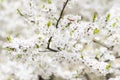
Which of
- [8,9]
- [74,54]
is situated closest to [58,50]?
[74,54]

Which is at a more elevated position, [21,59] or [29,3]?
[29,3]

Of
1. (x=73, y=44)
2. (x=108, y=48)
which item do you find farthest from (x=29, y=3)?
(x=108, y=48)

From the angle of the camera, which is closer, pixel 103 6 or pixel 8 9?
pixel 103 6

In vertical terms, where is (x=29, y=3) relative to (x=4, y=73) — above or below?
above

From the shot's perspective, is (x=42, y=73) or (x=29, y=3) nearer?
(x=29, y=3)

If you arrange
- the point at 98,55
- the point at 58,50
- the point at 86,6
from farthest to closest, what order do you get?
the point at 86,6 → the point at 98,55 → the point at 58,50

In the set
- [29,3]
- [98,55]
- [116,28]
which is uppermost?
[29,3]

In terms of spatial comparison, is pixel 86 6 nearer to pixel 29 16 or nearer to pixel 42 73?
pixel 42 73

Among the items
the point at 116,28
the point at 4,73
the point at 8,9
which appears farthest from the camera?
the point at 8,9

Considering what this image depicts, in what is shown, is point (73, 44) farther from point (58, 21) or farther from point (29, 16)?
point (29, 16)
